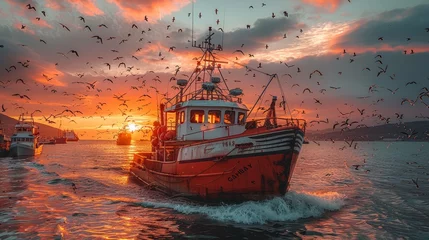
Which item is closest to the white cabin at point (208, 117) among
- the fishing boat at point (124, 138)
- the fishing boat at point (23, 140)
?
the fishing boat at point (23, 140)

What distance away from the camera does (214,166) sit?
14.0 metres

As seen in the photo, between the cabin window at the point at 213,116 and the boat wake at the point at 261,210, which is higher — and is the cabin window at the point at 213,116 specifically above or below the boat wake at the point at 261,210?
above

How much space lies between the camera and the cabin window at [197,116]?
17.3 meters

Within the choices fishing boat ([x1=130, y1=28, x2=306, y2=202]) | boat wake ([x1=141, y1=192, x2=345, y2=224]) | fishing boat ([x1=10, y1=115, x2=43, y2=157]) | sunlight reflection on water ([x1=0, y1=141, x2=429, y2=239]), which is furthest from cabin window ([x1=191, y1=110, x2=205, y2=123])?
fishing boat ([x1=10, y1=115, x2=43, y2=157])

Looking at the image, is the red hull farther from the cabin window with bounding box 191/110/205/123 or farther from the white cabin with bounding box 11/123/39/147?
the white cabin with bounding box 11/123/39/147

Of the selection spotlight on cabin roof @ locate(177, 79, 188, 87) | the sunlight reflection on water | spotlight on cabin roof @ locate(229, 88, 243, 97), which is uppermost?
spotlight on cabin roof @ locate(177, 79, 188, 87)

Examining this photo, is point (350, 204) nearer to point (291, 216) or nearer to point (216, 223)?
point (291, 216)

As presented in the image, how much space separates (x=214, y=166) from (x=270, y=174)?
2.59 metres

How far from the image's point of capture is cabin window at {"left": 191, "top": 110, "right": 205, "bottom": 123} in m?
17.3

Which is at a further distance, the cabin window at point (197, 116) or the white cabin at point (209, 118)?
the cabin window at point (197, 116)

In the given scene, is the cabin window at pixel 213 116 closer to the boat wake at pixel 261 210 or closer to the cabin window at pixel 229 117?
the cabin window at pixel 229 117

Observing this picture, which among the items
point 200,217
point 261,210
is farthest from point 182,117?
point 261,210

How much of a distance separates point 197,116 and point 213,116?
93cm

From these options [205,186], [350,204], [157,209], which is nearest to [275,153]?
[205,186]
